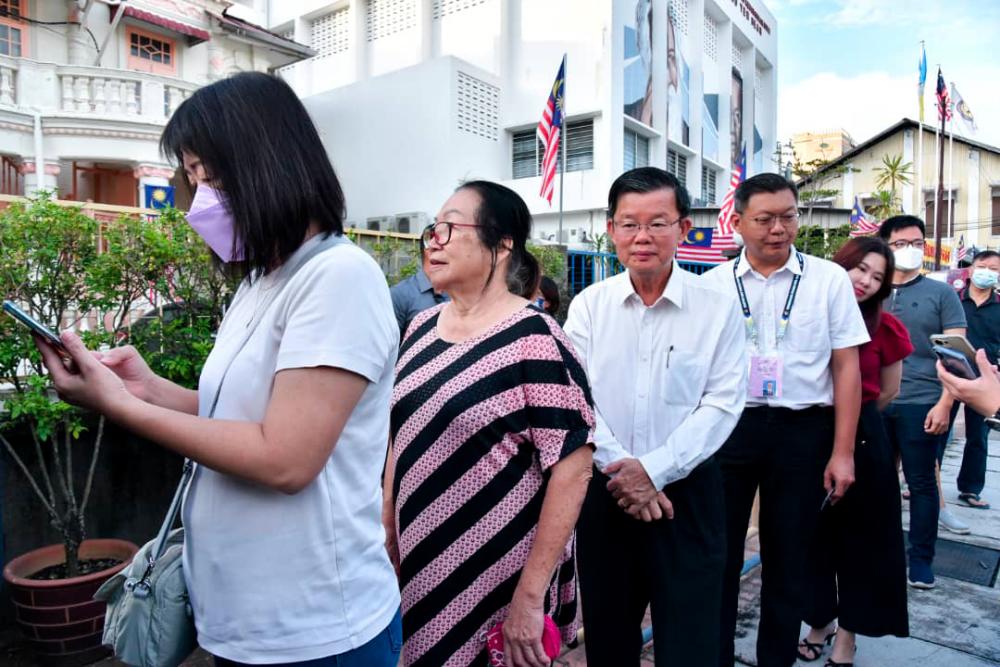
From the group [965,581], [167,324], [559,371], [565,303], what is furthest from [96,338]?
[565,303]

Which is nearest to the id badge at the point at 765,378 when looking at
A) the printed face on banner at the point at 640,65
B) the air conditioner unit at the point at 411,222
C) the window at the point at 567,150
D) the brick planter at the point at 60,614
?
the brick planter at the point at 60,614

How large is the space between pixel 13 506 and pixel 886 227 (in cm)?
547

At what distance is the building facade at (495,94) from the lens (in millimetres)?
16484

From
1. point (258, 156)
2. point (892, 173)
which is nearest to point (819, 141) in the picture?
point (892, 173)

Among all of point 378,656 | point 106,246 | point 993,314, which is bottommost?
point 378,656

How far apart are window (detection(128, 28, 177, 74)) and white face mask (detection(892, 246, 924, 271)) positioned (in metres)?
13.1

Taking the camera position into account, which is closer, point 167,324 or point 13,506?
point 13,506

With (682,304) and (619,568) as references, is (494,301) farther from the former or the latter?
(619,568)

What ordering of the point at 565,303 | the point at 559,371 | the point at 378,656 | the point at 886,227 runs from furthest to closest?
1. the point at 565,303
2. the point at 886,227
3. the point at 559,371
4. the point at 378,656

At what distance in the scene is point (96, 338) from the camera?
345cm

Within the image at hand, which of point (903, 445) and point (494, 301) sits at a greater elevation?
point (494, 301)

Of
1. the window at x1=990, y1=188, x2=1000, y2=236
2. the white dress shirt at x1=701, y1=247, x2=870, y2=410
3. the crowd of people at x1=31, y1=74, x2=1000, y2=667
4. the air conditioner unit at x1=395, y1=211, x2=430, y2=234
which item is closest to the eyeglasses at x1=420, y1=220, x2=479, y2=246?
the crowd of people at x1=31, y1=74, x2=1000, y2=667

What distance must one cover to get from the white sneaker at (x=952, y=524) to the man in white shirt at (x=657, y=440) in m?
3.63

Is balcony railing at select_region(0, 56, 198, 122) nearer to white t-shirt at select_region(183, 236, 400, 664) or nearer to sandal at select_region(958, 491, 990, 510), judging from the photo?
white t-shirt at select_region(183, 236, 400, 664)
